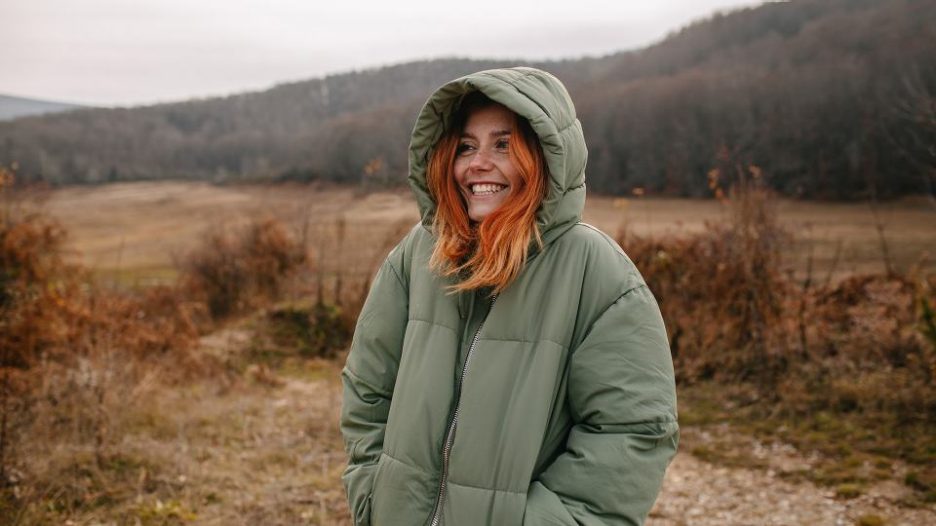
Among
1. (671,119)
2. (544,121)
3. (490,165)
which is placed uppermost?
(671,119)

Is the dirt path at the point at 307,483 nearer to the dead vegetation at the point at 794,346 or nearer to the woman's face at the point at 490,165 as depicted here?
the dead vegetation at the point at 794,346

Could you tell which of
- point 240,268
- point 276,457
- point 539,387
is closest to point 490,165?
point 539,387

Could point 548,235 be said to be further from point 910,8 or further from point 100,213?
point 100,213

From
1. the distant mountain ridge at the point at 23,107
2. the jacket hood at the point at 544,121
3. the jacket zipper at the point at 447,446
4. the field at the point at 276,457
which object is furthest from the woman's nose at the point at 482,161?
the distant mountain ridge at the point at 23,107

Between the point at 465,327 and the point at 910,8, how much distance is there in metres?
24.1

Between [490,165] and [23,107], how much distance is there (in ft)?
106

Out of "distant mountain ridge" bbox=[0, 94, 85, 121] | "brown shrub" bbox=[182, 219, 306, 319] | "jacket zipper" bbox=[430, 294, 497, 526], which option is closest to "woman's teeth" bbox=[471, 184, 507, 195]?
"jacket zipper" bbox=[430, 294, 497, 526]

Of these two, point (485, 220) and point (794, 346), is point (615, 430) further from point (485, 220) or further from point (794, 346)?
point (794, 346)

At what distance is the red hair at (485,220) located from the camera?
1.78 m

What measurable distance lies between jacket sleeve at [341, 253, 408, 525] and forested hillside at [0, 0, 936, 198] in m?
5.65

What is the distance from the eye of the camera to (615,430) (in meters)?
1.67

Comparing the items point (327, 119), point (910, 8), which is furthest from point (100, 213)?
point (910, 8)

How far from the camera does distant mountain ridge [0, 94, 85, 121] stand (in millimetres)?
21359

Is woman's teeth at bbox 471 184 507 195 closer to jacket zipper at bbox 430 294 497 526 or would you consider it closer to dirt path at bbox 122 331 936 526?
jacket zipper at bbox 430 294 497 526
